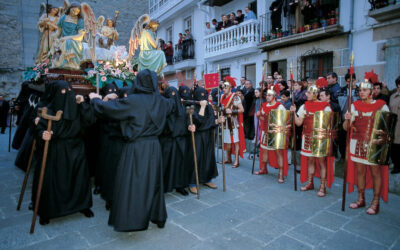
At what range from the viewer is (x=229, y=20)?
564 inches

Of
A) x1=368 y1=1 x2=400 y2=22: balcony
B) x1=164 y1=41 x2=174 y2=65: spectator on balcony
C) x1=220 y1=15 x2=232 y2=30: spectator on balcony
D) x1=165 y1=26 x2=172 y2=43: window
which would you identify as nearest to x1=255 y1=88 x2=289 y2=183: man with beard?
x1=368 y1=1 x2=400 y2=22: balcony

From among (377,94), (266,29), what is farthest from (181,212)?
(266,29)

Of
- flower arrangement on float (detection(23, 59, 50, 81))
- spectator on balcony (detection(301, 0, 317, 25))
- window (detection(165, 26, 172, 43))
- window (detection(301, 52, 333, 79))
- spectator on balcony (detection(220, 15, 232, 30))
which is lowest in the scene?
flower arrangement on float (detection(23, 59, 50, 81))

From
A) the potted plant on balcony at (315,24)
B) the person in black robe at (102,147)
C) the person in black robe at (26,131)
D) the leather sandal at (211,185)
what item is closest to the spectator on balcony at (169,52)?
the potted plant on balcony at (315,24)

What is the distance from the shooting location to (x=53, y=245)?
120 inches

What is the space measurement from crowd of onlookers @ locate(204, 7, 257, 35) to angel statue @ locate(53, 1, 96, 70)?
26.9 feet

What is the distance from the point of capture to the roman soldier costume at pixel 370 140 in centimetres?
386

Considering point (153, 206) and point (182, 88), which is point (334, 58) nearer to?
point (182, 88)

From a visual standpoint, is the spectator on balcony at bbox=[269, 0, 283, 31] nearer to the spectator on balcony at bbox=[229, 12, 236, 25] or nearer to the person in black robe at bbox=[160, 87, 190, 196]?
the spectator on balcony at bbox=[229, 12, 236, 25]

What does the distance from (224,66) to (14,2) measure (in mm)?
13484

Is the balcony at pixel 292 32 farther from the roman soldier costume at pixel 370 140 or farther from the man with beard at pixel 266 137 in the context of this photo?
the roman soldier costume at pixel 370 140


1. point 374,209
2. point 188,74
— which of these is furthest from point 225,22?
point 374,209

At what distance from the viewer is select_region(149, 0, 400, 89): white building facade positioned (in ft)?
28.5

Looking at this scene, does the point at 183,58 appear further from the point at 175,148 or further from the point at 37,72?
the point at 175,148
